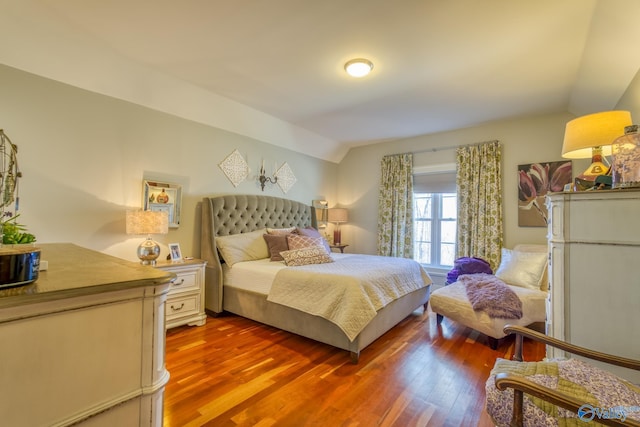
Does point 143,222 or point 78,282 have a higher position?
point 143,222

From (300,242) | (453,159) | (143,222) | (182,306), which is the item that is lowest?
(182,306)

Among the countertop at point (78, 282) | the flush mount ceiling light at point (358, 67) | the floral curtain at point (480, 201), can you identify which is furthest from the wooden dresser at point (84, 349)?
the floral curtain at point (480, 201)

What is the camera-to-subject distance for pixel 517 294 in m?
2.80

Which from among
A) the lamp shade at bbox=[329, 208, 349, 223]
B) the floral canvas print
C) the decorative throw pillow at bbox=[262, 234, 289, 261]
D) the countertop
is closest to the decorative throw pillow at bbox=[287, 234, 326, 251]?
the decorative throw pillow at bbox=[262, 234, 289, 261]

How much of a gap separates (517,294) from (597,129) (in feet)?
5.49

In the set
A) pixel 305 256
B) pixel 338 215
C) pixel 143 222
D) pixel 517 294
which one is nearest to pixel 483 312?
pixel 517 294

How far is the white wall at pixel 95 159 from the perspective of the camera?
2.32 meters

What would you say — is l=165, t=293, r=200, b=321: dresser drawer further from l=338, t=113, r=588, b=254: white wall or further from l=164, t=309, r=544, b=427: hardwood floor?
l=338, t=113, r=588, b=254: white wall

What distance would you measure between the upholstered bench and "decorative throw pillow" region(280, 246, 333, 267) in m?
1.27

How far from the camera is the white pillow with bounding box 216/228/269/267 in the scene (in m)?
3.35

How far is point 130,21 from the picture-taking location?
205 cm

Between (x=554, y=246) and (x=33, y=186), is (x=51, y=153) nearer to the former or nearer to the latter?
(x=33, y=186)

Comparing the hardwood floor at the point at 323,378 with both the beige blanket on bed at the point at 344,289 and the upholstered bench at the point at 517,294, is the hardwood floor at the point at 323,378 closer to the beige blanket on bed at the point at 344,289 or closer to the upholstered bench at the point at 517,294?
the upholstered bench at the point at 517,294

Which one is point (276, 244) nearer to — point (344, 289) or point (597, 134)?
point (344, 289)
